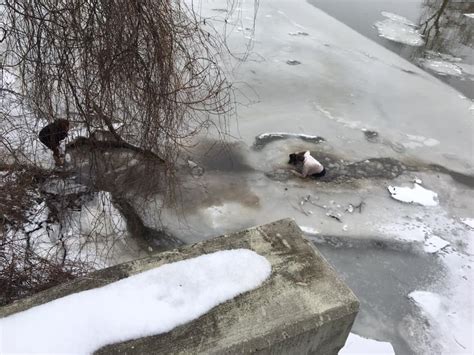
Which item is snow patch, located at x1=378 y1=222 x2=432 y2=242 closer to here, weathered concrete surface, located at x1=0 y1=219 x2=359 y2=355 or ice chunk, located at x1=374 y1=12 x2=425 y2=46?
weathered concrete surface, located at x1=0 y1=219 x2=359 y2=355

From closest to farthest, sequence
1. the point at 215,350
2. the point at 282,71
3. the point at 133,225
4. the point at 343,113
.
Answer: the point at 215,350, the point at 133,225, the point at 343,113, the point at 282,71

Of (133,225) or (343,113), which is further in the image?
(343,113)

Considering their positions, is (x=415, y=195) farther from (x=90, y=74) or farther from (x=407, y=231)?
(x=90, y=74)

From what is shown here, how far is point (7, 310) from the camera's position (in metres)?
1.69

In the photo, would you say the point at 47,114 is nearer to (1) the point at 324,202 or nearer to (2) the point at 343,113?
(1) the point at 324,202

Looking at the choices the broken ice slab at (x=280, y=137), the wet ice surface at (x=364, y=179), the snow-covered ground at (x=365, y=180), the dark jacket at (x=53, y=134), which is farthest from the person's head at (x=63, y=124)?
the broken ice slab at (x=280, y=137)

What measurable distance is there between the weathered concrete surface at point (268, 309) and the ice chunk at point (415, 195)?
2.00 meters

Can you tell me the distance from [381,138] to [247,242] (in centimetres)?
296

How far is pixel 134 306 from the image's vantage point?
5.66 ft

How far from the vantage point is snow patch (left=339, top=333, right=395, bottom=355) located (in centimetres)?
252

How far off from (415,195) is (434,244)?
596mm

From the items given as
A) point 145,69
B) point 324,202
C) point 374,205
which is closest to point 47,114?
point 145,69

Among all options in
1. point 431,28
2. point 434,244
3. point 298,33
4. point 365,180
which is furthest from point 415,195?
point 431,28

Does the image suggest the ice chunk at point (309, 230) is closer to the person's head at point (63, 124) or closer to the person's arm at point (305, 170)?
the person's arm at point (305, 170)
